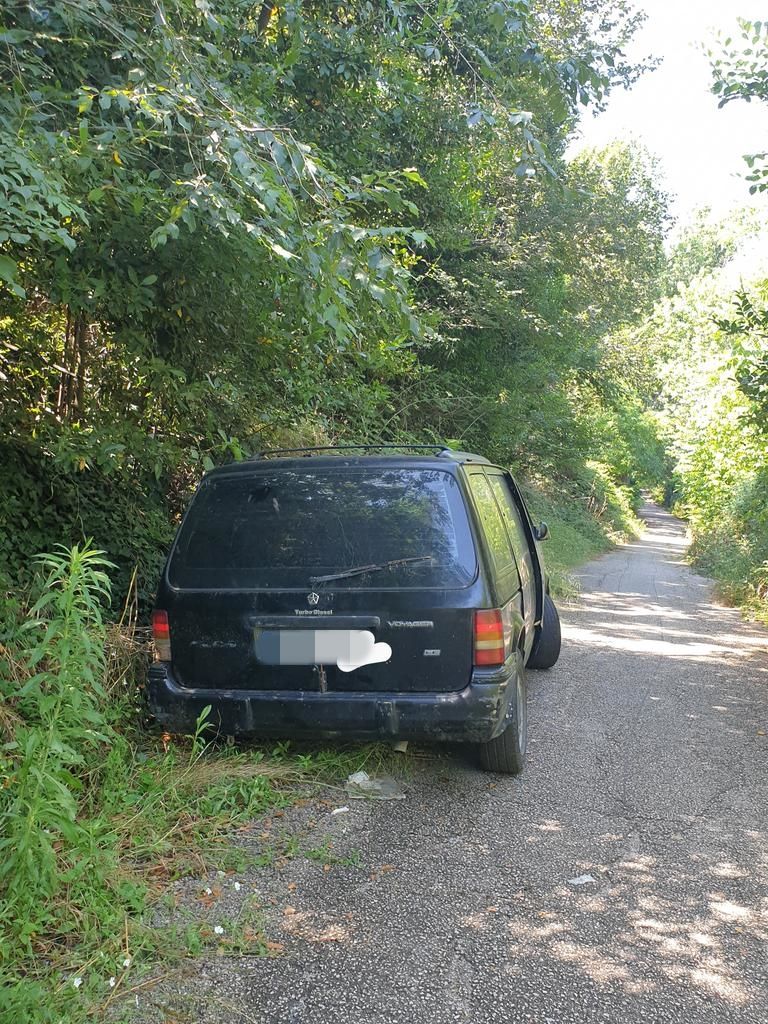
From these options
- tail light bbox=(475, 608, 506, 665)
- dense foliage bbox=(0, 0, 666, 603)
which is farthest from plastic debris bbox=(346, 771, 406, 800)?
dense foliage bbox=(0, 0, 666, 603)

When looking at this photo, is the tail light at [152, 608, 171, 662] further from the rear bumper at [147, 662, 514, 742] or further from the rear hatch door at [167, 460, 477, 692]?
the rear bumper at [147, 662, 514, 742]

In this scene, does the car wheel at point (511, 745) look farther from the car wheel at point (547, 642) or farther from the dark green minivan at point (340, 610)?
the car wheel at point (547, 642)

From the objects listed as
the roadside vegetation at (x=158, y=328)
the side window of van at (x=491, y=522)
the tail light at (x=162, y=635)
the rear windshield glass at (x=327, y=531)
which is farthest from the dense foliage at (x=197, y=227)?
the tail light at (x=162, y=635)

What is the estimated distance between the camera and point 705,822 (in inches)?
172

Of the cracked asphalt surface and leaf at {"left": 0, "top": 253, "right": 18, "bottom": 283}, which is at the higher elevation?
leaf at {"left": 0, "top": 253, "right": 18, "bottom": 283}

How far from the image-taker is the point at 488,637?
4215mm

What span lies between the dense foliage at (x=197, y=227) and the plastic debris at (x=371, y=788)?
7.31 feet

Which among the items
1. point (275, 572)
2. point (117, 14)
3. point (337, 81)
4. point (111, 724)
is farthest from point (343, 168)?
point (111, 724)

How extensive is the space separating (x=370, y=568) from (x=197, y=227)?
2.12 metres

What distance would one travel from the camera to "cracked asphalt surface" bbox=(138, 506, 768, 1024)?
2.81 metres

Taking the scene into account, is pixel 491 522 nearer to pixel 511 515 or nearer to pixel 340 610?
pixel 340 610

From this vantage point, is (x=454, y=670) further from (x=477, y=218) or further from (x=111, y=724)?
(x=477, y=218)

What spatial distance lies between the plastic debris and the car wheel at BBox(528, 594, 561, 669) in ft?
9.53

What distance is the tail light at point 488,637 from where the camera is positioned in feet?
13.8
